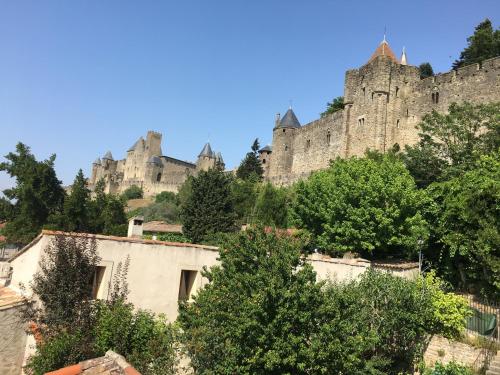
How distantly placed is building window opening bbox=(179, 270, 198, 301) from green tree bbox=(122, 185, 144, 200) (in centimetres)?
7758

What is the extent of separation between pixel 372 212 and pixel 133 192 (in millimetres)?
76248

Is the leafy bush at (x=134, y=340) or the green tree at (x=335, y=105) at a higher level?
the green tree at (x=335, y=105)

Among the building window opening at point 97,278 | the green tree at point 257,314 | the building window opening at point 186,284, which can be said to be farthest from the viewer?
the building window opening at point 186,284

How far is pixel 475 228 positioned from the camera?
Answer: 15961mm

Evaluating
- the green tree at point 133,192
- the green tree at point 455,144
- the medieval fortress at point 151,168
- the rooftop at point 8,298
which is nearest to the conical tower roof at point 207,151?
the medieval fortress at point 151,168

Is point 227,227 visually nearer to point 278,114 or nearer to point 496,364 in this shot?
point 496,364

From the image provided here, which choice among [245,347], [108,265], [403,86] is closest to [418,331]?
[245,347]

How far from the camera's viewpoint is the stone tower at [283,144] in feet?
166

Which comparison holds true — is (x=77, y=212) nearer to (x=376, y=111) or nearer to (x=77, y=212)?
(x=77, y=212)

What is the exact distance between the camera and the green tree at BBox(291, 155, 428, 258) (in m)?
19.2

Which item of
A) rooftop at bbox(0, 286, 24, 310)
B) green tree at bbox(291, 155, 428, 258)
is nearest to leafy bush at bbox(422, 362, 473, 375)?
green tree at bbox(291, 155, 428, 258)

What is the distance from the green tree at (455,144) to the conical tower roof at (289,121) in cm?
2703

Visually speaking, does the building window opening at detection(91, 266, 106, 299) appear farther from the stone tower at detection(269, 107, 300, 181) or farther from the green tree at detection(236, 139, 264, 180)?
the green tree at detection(236, 139, 264, 180)

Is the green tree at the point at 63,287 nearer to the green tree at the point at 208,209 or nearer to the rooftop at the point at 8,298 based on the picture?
the rooftop at the point at 8,298
